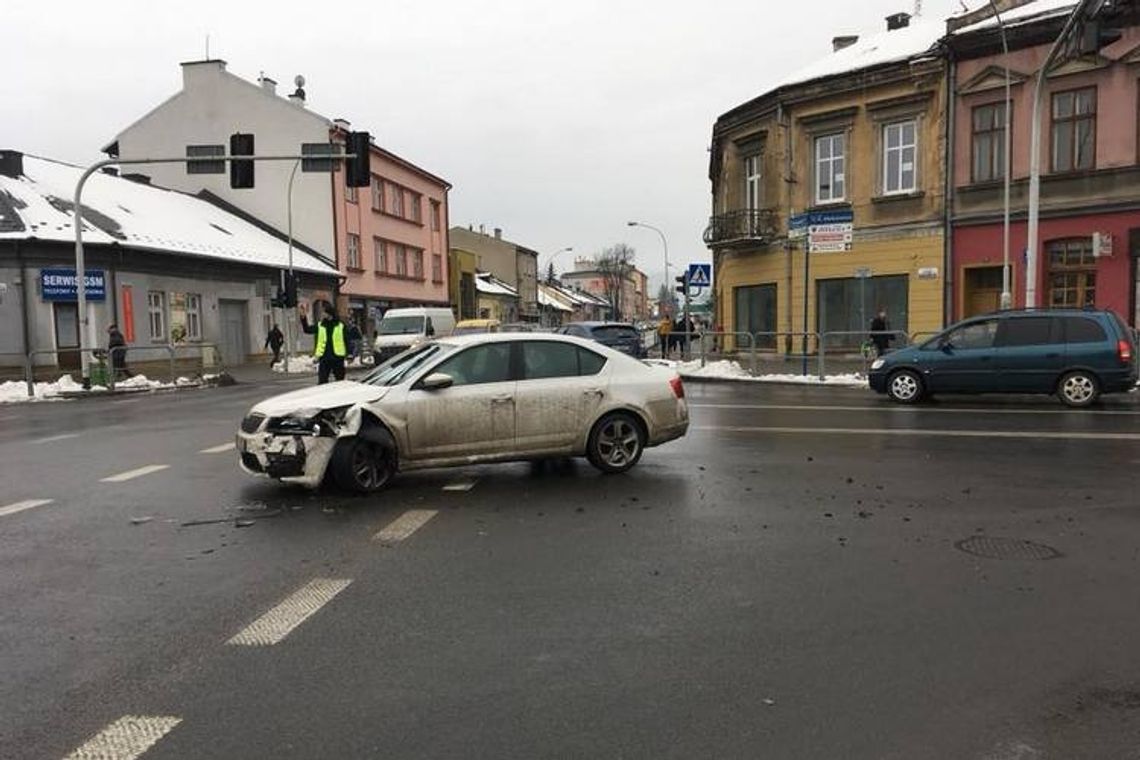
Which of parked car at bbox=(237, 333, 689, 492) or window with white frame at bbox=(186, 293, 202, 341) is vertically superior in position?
window with white frame at bbox=(186, 293, 202, 341)

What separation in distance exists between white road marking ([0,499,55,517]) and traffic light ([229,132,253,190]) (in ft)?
44.2

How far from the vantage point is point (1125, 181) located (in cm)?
2403

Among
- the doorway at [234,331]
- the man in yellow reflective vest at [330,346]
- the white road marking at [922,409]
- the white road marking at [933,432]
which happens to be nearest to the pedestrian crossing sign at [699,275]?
the white road marking at [922,409]

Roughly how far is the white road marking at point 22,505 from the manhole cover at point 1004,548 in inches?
287

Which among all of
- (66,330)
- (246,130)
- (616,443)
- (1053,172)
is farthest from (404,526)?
(246,130)

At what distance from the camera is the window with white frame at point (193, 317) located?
108ft

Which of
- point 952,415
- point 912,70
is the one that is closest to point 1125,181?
point 912,70

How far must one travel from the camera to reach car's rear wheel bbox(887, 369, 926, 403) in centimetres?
1612

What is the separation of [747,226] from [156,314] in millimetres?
19901

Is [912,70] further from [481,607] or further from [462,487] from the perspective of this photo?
[481,607]

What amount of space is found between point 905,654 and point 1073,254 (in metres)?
24.4

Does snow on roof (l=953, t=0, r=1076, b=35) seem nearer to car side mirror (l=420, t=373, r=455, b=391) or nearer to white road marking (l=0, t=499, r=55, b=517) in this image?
car side mirror (l=420, t=373, r=455, b=391)

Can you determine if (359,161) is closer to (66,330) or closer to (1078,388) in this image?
(66,330)

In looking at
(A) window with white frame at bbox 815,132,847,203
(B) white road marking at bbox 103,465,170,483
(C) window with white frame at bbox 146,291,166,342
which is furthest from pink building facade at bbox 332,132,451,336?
(B) white road marking at bbox 103,465,170,483
